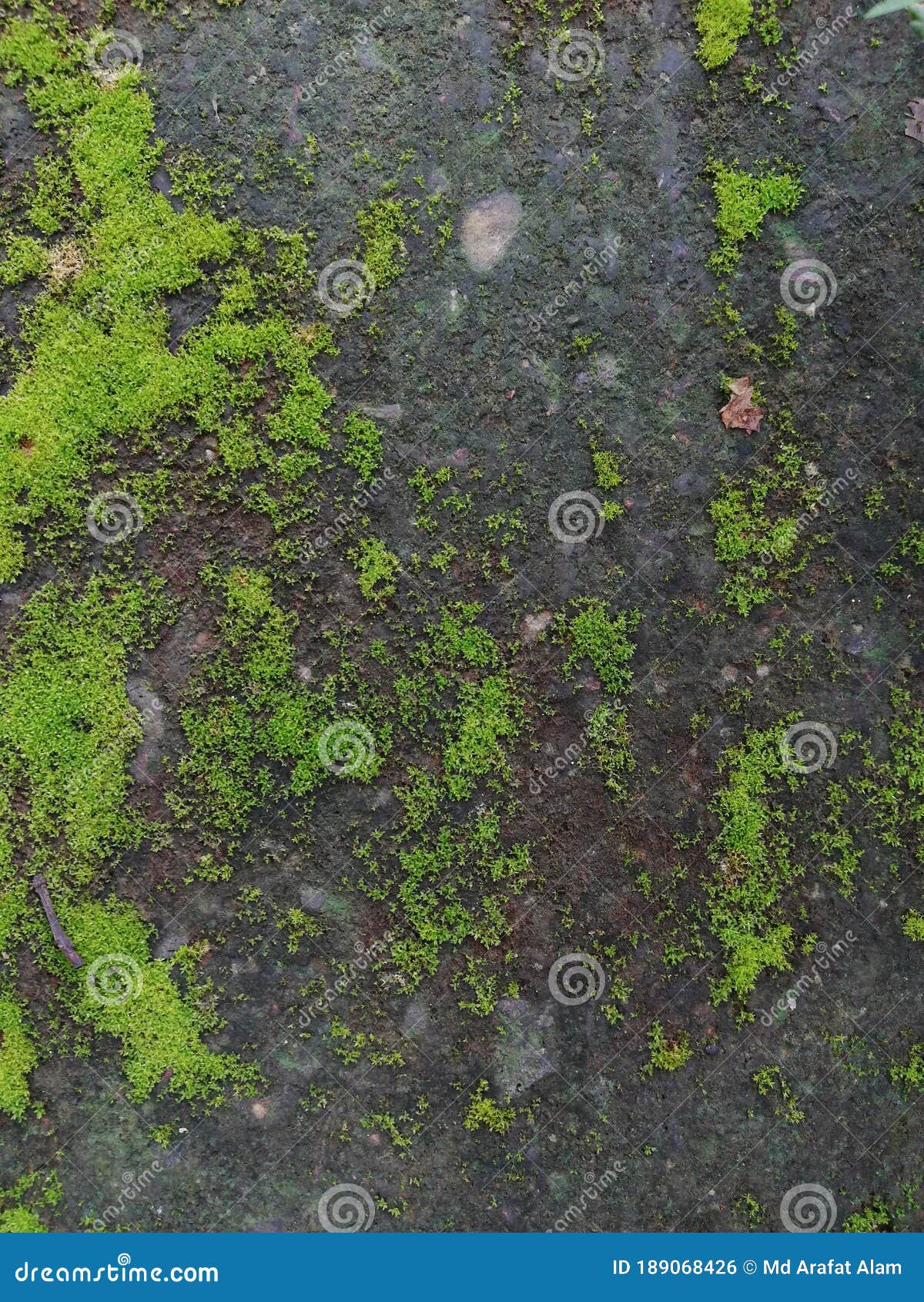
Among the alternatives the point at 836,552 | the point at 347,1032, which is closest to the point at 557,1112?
the point at 347,1032

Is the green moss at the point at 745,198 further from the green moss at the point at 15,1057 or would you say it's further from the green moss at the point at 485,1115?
the green moss at the point at 15,1057

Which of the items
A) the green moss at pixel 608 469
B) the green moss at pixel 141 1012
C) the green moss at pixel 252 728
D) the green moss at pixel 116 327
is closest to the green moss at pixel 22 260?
the green moss at pixel 116 327

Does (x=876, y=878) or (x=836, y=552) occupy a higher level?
(x=836, y=552)

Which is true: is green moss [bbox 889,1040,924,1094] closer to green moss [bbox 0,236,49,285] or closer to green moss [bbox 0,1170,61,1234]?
green moss [bbox 0,1170,61,1234]

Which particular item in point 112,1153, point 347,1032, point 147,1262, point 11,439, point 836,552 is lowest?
point 147,1262

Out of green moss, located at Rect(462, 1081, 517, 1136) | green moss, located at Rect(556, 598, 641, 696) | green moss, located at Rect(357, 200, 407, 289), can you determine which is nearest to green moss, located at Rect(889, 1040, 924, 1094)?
green moss, located at Rect(462, 1081, 517, 1136)

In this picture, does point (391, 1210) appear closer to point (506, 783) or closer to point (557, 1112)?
point (557, 1112)

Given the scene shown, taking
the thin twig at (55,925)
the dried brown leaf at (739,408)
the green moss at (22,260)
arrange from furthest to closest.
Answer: the dried brown leaf at (739,408), the green moss at (22,260), the thin twig at (55,925)
